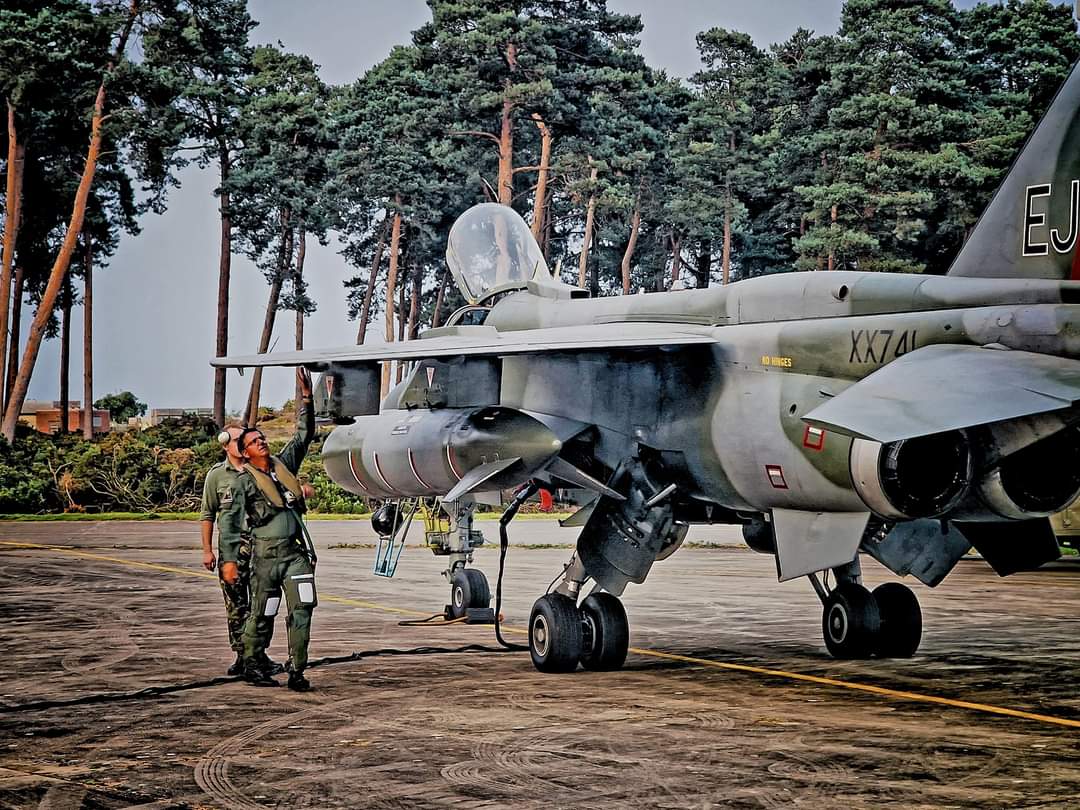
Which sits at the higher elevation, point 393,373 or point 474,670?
point 393,373

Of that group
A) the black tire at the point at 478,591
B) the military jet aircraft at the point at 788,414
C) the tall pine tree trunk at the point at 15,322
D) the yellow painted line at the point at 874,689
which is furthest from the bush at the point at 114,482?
the yellow painted line at the point at 874,689

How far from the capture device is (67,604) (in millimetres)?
15141

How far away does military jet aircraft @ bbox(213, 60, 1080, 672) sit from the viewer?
8.02 m

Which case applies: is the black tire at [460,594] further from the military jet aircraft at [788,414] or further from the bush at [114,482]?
the bush at [114,482]

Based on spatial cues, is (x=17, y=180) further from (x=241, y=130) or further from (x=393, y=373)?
(x=393, y=373)

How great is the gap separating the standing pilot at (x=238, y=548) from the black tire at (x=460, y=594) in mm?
4083

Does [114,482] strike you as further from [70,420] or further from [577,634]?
[70,420]

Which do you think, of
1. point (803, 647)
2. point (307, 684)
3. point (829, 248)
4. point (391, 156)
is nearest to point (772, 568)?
point (803, 647)

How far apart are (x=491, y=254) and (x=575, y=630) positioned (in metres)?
4.94

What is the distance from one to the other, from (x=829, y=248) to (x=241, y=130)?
25.7m

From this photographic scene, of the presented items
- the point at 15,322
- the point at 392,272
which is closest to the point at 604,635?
the point at 392,272

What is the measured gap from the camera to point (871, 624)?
10844mm

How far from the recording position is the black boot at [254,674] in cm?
968

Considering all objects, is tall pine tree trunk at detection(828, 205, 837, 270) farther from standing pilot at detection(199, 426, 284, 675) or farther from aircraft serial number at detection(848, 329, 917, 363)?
standing pilot at detection(199, 426, 284, 675)
